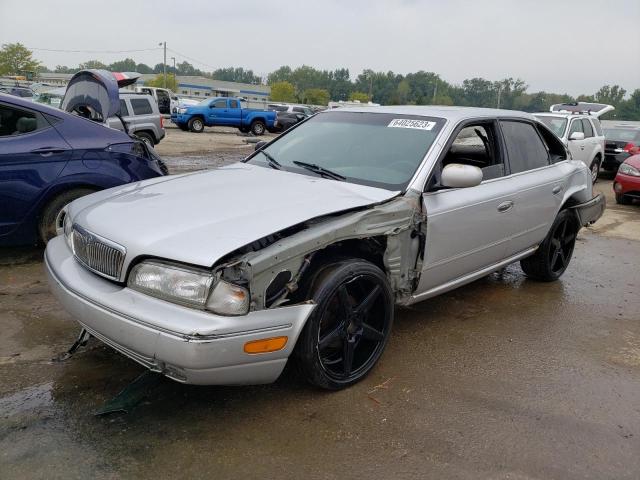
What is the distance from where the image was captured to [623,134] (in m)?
14.9

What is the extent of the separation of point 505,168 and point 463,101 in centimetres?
9237

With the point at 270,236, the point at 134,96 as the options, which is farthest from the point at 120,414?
the point at 134,96

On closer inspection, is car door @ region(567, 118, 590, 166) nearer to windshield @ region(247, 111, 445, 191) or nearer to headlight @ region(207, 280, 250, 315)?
windshield @ region(247, 111, 445, 191)

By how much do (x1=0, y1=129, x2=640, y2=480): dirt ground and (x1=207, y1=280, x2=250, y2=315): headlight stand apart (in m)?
0.65

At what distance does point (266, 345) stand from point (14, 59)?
281ft

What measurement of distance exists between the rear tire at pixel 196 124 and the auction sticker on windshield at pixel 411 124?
24037 mm

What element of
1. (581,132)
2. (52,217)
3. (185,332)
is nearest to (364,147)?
(185,332)

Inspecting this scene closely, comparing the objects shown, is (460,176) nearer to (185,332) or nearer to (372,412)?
(372,412)

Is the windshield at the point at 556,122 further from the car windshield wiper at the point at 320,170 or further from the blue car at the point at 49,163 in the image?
the car windshield wiper at the point at 320,170

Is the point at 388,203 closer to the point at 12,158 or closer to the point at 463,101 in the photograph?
the point at 12,158

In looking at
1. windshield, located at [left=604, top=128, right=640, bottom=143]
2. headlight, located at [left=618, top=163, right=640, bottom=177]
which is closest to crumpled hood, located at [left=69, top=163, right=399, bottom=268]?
headlight, located at [left=618, top=163, right=640, bottom=177]

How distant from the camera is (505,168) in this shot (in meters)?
4.18

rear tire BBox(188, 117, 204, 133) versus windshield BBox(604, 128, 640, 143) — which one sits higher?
windshield BBox(604, 128, 640, 143)

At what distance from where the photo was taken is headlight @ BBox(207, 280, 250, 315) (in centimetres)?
236
